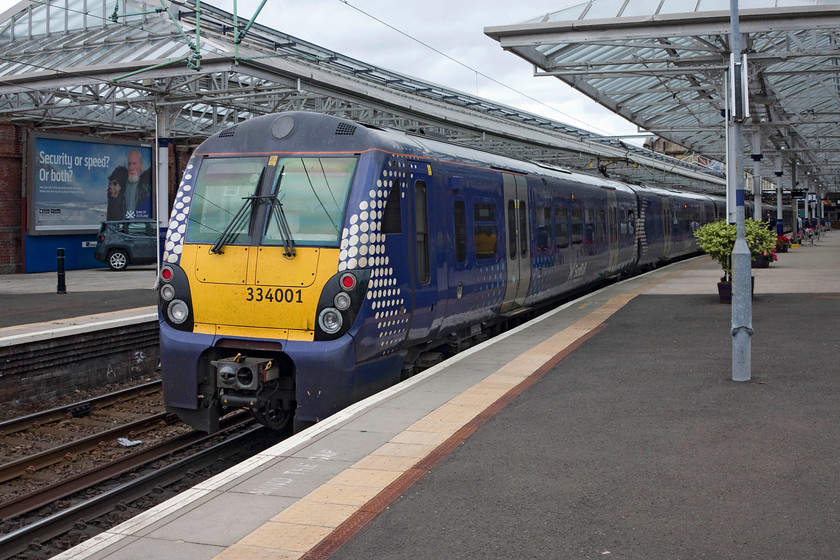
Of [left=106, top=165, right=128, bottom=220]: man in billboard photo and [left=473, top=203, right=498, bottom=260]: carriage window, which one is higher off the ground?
[left=106, top=165, right=128, bottom=220]: man in billboard photo

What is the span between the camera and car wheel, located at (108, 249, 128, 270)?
93.5 feet

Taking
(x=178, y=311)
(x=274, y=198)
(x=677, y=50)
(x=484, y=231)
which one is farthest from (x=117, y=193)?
(x=274, y=198)

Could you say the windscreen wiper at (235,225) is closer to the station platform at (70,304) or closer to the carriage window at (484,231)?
the carriage window at (484,231)

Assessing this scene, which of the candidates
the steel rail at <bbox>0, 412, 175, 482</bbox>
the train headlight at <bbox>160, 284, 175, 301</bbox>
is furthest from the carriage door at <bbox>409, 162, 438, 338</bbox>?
the steel rail at <bbox>0, 412, 175, 482</bbox>

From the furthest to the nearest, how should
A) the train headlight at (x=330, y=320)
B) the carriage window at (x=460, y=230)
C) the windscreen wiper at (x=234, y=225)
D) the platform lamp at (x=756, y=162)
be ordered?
the platform lamp at (x=756, y=162), the carriage window at (x=460, y=230), the windscreen wiper at (x=234, y=225), the train headlight at (x=330, y=320)

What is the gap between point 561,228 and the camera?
1578 cm

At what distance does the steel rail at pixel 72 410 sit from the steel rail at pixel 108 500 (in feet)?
10.3

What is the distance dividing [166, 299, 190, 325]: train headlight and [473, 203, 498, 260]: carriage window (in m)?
4.02

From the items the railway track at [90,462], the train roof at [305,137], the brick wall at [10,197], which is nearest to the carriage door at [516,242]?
the train roof at [305,137]

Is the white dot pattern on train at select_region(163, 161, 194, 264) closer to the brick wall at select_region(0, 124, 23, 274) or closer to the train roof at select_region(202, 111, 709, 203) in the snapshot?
the train roof at select_region(202, 111, 709, 203)

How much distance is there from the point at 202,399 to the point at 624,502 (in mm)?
4455

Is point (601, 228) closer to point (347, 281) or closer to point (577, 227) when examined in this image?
point (577, 227)

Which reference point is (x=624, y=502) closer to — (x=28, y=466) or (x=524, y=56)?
(x=28, y=466)

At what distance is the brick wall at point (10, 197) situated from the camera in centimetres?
2638
